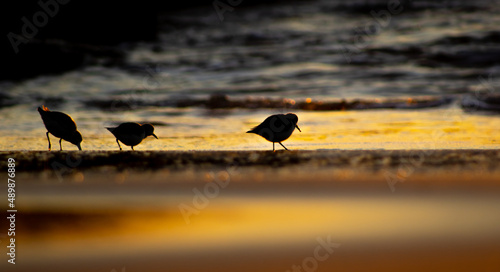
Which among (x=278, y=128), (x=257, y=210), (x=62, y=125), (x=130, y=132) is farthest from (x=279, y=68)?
(x=257, y=210)

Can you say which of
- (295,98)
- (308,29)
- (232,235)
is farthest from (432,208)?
(308,29)

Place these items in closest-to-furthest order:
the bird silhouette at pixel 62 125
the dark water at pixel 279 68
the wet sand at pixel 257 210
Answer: the wet sand at pixel 257 210
the bird silhouette at pixel 62 125
the dark water at pixel 279 68

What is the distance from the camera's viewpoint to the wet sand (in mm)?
3152

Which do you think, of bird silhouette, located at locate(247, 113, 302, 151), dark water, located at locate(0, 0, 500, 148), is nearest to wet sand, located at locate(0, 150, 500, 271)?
bird silhouette, located at locate(247, 113, 302, 151)

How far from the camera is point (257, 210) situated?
394 centimetres

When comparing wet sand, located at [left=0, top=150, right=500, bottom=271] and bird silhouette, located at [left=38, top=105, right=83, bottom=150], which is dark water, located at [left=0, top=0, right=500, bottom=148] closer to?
bird silhouette, located at [left=38, top=105, right=83, bottom=150]

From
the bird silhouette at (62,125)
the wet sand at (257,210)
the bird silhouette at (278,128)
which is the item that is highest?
the bird silhouette at (278,128)

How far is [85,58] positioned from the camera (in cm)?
1424

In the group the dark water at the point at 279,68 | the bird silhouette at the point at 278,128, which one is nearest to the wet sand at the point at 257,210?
the bird silhouette at the point at 278,128

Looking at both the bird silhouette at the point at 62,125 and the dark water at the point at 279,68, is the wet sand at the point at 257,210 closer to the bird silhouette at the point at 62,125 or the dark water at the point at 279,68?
the bird silhouette at the point at 62,125

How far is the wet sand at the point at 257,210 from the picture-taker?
315 centimetres

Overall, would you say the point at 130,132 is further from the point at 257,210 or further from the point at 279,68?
the point at 279,68

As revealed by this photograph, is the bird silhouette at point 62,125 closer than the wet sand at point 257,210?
No

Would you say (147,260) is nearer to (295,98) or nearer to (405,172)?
(405,172)
